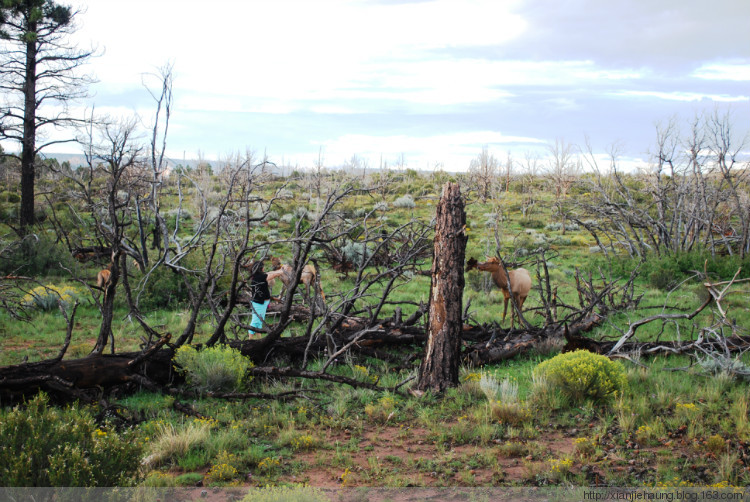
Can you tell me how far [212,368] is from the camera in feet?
22.4

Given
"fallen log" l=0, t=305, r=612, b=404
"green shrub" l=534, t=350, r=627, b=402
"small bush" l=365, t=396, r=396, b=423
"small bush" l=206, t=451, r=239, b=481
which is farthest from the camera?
"green shrub" l=534, t=350, r=627, b=402

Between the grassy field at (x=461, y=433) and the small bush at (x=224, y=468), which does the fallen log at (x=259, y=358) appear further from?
the small bush at (x=224, y=468)

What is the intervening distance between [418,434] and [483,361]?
2.92 meters

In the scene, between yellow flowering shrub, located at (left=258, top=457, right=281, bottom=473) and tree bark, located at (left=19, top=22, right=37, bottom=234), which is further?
tree bark, located at (left=19, top=22, right=37, bottom=234)

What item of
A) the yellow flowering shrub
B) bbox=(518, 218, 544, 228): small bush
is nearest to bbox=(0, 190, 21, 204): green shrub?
bbox=(518, 218, 544, 228): small bush

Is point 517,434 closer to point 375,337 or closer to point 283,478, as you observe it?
point 283,478

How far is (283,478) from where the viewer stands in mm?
4762

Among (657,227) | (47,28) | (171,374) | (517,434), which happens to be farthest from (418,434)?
(47,28)

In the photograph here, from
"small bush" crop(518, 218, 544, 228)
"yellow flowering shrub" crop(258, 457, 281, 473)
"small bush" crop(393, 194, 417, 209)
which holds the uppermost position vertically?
"small bush" crop(393, 194, 417, 209)

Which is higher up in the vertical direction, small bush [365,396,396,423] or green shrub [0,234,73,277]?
green shrub [0,234,73,277]

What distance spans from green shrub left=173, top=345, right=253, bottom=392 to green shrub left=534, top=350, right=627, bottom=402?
3975 mm

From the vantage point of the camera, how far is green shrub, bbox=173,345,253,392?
6.87 metres

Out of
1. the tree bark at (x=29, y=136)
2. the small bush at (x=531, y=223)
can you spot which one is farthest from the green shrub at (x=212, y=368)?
the small bush at (x=531, y=223)

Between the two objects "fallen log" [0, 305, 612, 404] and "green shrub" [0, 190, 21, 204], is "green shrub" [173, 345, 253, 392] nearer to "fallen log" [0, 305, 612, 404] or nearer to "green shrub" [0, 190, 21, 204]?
"fallen log" [0, 305, 612, 404]
